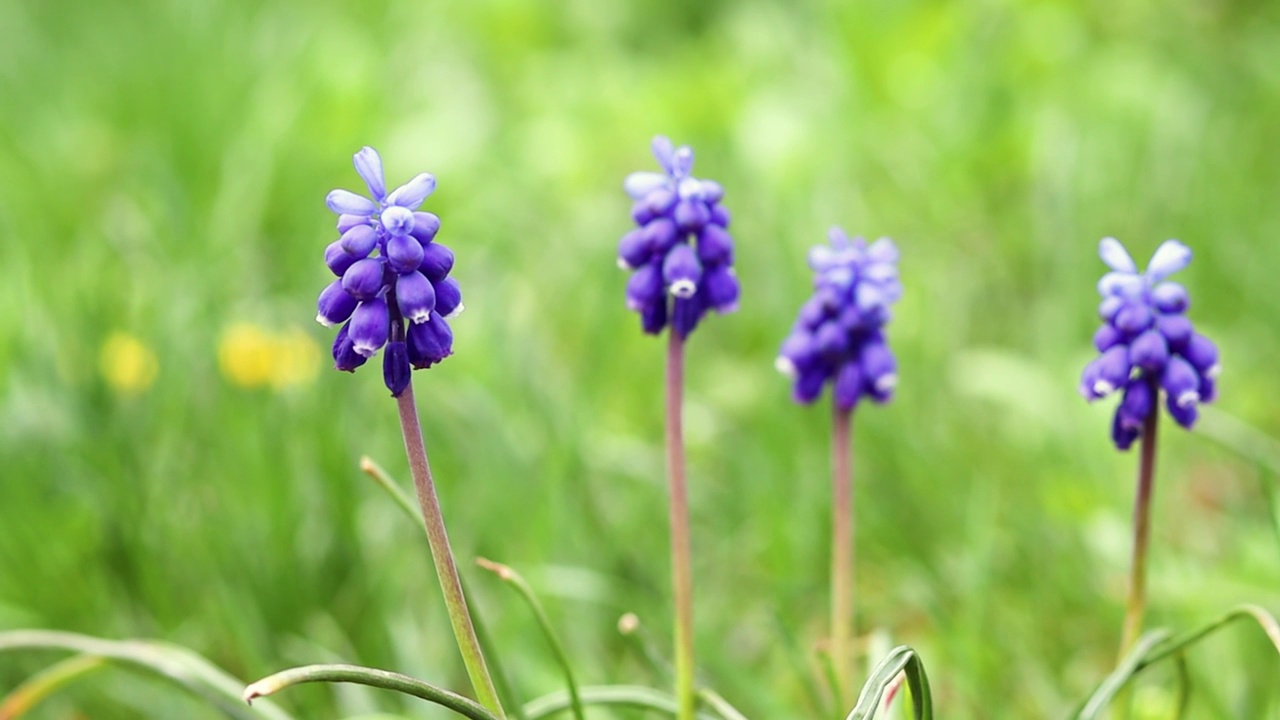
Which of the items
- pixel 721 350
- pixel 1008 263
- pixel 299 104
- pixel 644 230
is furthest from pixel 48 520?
pixel 1008 263

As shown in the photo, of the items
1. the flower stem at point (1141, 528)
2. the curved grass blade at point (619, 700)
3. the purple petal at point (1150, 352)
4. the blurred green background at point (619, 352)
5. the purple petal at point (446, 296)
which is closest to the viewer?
the purple petal at point (446, 296)

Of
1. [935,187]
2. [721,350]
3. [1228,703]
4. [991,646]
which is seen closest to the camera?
[1228,703]

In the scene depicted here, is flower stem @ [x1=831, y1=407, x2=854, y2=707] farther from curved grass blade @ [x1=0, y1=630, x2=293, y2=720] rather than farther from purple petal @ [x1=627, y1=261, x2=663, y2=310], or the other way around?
curved grass blade @ [x1=0, y1=630, x2=293, y2=720]

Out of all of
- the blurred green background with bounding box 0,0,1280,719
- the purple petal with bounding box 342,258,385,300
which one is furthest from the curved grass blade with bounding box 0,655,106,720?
the purple petal with bounding box 342,258,385,300

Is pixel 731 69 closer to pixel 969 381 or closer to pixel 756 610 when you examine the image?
pixel 969 381

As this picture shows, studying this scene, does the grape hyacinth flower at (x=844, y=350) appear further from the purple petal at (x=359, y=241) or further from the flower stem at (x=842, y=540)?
the purple petal at (x=359, y=241)

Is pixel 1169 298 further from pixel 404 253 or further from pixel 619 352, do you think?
pixel 619 352

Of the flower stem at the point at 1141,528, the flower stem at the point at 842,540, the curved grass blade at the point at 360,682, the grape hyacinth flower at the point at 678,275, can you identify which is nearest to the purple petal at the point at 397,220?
the grape hyacinth flower at the point at 678,275
